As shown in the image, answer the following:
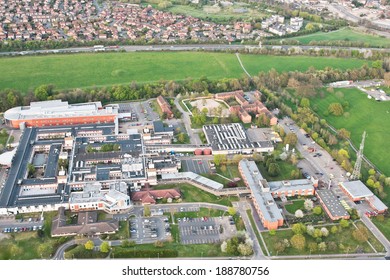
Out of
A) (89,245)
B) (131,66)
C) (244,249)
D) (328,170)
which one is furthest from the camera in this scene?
(131,66)

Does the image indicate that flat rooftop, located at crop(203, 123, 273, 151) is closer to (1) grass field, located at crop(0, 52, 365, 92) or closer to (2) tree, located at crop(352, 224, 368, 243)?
(2) tree, located at crop(352, 224, 368, 243)

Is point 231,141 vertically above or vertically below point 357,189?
below

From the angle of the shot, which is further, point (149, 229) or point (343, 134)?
point (343, 134)

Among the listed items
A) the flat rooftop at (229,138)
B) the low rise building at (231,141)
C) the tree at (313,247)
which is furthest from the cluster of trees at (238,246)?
the flat rooftop at (229,138)

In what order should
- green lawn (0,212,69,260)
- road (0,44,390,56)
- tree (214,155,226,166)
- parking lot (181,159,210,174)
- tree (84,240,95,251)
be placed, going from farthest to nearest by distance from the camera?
road (0,44,390,56), tree (214,155,226,166), parking lot (181,159,210,174), tree (84,240,95,251), green lawn (0,212,69,260)

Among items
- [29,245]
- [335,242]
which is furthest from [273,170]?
[29,245]

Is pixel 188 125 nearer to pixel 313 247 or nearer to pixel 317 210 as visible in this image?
pixel 317 210

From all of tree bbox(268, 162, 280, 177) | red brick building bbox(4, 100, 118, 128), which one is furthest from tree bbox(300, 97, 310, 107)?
red brick building bbox(4, 100, 118, 128)
